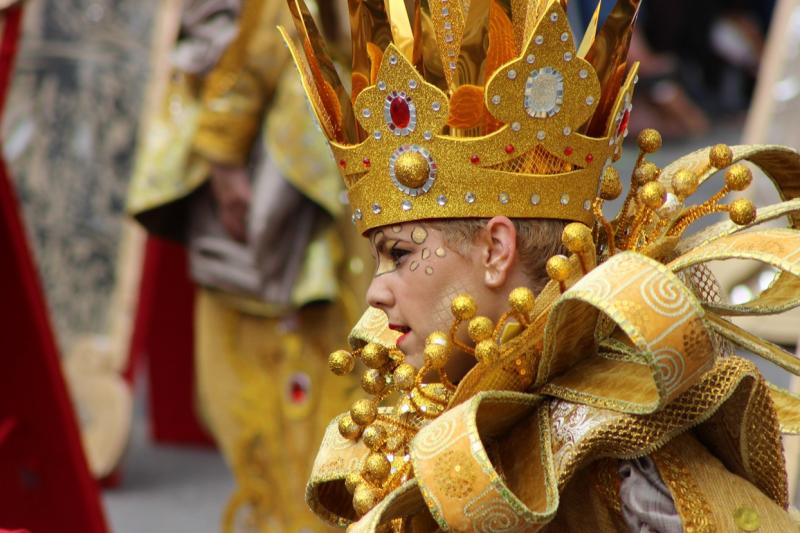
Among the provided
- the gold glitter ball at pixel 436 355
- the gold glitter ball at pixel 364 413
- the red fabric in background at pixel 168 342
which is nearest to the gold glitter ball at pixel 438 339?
the gold glitter ball at pixel 436 355

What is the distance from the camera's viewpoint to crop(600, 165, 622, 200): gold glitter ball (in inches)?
57.9

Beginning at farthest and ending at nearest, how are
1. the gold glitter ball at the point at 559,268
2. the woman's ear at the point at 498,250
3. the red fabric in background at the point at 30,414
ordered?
1. the red fabric in background at the point at 30,414
2. the woman's ear at the point at 498,250
3. the gold glitter ball at the point at 559,268

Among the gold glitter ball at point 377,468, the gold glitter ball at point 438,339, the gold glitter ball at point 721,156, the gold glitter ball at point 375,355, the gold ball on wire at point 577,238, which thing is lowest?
the gold glitter ball at point 377,468

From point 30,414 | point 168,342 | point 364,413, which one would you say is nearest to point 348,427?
point 364,413

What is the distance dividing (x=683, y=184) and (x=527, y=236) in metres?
0.15

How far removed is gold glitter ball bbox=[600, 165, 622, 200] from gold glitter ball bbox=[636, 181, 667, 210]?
7 cm

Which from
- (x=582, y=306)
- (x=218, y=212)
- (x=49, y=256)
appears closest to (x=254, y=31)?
(x=218, y=212)

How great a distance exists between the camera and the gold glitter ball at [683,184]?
4.62 ft

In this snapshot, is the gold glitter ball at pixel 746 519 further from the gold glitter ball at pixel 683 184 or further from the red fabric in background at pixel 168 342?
the red fabric in background at pixel 168 342

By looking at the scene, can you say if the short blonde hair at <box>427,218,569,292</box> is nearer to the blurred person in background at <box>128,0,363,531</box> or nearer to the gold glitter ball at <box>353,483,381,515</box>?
the gold glitter ball at <box>353,483,381,515</box>

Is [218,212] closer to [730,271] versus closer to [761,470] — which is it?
[730,271]

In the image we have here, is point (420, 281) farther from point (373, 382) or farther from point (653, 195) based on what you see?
point (653, 195)

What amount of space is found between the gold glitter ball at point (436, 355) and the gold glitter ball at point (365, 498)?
0.15 metres

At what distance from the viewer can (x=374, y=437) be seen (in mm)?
1455
